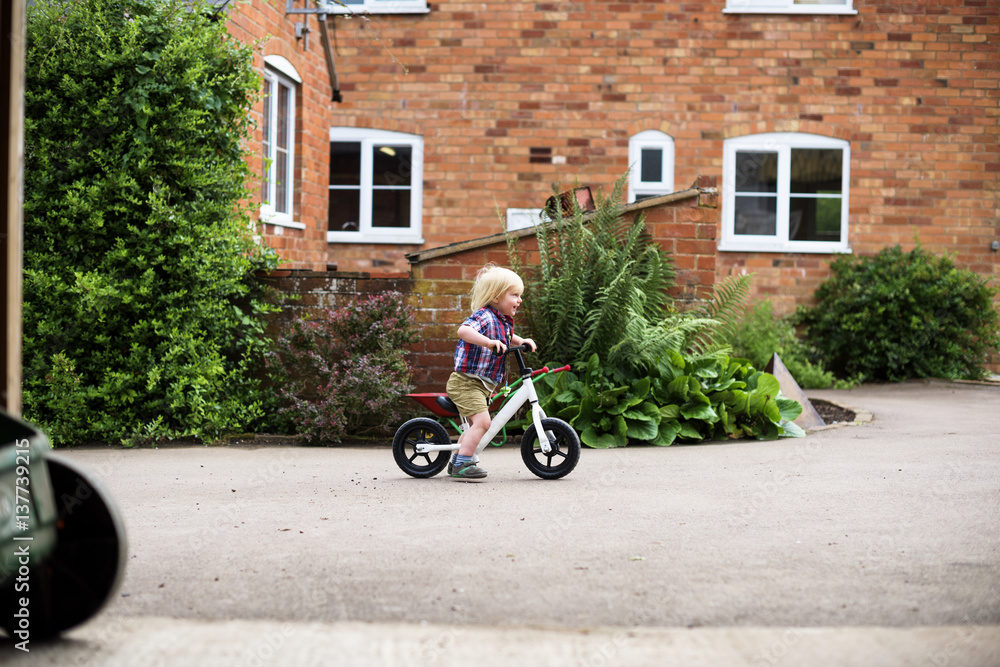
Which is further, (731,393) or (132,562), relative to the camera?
(731,393)

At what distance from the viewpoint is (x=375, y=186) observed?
1395 centimetres

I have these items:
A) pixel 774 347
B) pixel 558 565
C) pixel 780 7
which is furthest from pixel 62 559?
pixel 780 7

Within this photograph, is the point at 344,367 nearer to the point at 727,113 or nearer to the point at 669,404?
the point at 669,404

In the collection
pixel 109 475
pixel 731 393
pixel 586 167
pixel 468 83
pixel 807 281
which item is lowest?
pixel 109 475

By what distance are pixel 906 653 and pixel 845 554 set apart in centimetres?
123

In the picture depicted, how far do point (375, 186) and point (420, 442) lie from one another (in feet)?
27.9

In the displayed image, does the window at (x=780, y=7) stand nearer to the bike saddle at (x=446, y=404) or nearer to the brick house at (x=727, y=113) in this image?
the brick house at (x=727, y=113)

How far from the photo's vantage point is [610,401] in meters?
7.34

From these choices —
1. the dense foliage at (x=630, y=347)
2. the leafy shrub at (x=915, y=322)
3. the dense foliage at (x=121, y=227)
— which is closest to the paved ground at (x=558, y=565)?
the dense foliage at (x=121, y=227)

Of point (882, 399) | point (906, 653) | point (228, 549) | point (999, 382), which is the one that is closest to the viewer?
point (906, 653)

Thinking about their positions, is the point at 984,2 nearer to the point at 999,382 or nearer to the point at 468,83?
the point at 999,382

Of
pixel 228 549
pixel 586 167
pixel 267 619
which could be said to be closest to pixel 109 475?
pixel 228 549

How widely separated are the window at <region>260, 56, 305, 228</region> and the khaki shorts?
4469 millimetres

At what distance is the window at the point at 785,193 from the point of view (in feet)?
44.3
